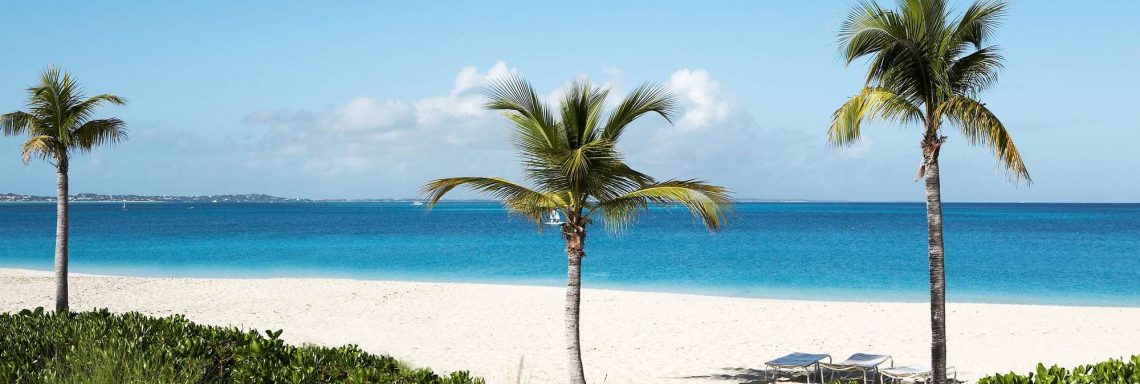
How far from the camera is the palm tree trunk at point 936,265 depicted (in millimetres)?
9156

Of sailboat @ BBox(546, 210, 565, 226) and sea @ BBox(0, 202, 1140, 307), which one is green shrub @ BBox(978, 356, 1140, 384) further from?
sea @ BBox(0, 202, 1140, 307)

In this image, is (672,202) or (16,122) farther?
(16,122)

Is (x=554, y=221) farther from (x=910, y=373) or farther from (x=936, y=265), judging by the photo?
(x=910, y=373)

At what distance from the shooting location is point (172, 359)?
225 inches

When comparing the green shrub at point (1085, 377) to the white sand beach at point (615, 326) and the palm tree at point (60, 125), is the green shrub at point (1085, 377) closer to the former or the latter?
the white sand beach at point (615, 326)

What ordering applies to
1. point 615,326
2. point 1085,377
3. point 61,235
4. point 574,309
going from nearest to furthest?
point 1085,377 → point 574,309 → point 61,235 → point 615,326

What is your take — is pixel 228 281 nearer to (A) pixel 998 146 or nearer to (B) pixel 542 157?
(B) pixel 542 157

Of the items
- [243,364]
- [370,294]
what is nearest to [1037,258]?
[370,294]

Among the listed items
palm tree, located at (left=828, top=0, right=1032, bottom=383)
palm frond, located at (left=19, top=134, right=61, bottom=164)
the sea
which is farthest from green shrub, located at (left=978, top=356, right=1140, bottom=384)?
the sea

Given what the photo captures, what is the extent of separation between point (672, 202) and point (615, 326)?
28.7 feet

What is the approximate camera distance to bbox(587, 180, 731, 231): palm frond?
954 centimetres

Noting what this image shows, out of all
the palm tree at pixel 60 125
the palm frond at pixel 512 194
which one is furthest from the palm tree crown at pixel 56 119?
the palm frond at pixel 512 194

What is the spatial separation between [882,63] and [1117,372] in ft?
15.2

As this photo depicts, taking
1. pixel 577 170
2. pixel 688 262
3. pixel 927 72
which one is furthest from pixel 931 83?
pixel 688 262
